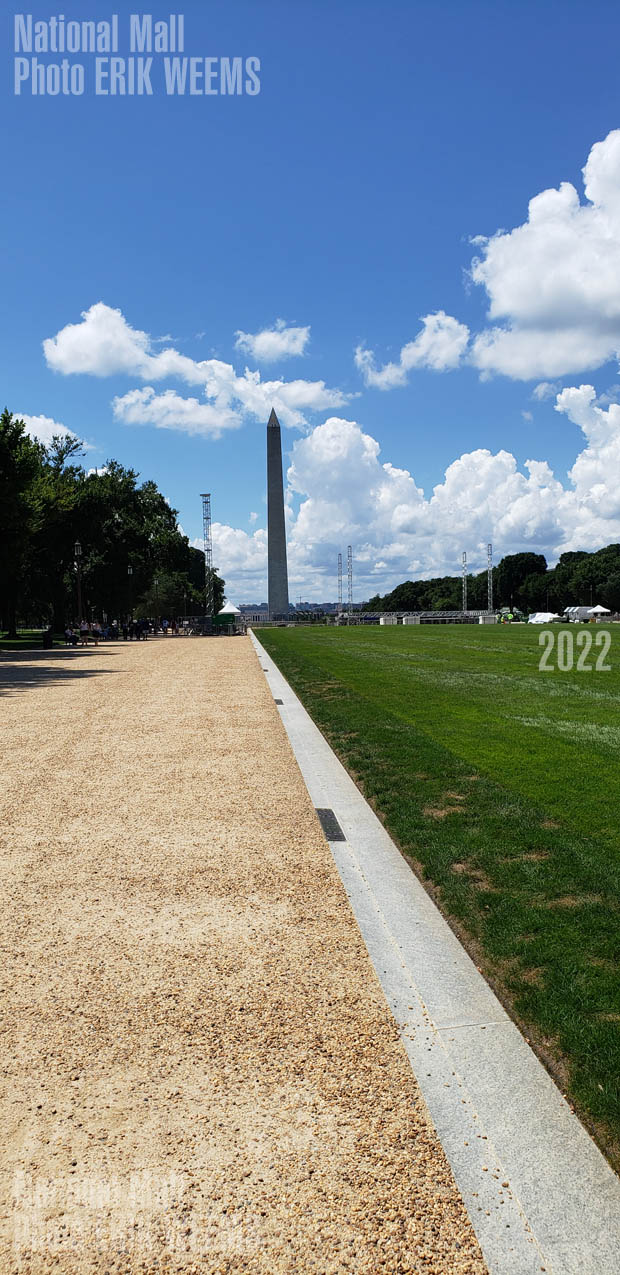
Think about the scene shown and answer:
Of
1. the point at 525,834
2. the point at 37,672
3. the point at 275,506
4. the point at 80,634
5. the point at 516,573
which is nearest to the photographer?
the point at 525,834

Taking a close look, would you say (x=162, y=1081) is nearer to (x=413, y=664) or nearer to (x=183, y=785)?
(x=183, y=785)

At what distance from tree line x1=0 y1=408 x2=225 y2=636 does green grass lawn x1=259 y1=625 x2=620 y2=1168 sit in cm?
2601

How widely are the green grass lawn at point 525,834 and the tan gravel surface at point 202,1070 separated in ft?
2.07

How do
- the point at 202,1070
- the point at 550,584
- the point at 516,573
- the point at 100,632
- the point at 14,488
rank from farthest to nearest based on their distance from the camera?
1. the point at 516,573
2. the point at 550,584
3. the point at 100,632
4. the point at 14,488
5. the point at 202,1070

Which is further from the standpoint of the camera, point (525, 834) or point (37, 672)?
point (37, 672)

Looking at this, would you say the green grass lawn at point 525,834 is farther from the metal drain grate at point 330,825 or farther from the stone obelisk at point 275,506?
the stone obelisk at point 275,506

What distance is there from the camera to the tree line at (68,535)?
120 ft

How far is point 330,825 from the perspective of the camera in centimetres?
697

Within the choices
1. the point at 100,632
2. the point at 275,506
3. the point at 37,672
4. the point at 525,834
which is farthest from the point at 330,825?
the point at 275,506

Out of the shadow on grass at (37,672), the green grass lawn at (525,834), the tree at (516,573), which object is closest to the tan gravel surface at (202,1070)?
the green grass lawn at (525,834)

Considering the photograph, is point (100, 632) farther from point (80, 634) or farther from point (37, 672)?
point (37, 672)

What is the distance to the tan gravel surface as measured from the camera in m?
2.44

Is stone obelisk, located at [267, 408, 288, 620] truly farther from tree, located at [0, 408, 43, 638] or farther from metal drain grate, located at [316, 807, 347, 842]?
metal drain grate, located at [316, 807, 347, 842]

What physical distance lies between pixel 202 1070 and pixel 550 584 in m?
140
